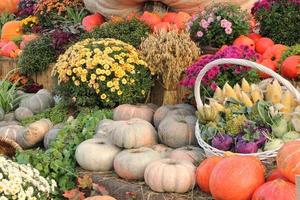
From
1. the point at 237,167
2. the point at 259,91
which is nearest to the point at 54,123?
the point at 259,91

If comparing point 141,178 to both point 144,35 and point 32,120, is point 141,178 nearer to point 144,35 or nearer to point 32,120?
point 32,120

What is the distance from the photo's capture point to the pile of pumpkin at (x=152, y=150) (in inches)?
167

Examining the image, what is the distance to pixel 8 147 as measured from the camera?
5340 mm

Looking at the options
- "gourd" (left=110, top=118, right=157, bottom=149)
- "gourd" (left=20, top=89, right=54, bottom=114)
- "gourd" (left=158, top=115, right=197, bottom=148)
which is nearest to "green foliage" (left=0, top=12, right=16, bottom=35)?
"gourd" (left=20, top=89, right=54, bottom=114)

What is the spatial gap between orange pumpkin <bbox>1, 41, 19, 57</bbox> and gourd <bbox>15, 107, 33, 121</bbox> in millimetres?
2117

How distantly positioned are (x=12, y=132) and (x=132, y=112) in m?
1.34

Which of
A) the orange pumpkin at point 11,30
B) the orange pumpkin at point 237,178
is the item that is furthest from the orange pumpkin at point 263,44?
the orange pumpkin at point 11,30

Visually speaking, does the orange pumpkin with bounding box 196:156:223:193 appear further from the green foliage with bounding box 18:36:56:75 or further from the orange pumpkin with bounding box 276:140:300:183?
the green foliage with bounding box 18:36:56:75

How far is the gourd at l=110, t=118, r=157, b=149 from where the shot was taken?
479 cm

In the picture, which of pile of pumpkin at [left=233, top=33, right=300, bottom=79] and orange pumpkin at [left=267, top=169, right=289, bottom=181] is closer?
orange pumpkin at [left=267, top=169, right=289, bottom=181]

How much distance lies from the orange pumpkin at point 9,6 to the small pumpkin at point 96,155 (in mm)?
7484

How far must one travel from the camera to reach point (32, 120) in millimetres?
6484

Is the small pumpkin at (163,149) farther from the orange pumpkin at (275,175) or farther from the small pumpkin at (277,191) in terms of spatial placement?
the small pumpkin at (277,191)

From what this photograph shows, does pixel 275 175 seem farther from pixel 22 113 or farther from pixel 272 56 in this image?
pixel 22 113
